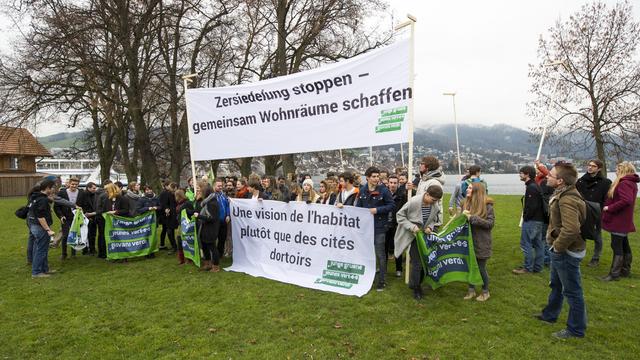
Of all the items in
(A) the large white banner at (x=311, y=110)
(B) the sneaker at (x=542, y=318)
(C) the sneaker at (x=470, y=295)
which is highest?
(A) the large white banner at (x=311, y=110)

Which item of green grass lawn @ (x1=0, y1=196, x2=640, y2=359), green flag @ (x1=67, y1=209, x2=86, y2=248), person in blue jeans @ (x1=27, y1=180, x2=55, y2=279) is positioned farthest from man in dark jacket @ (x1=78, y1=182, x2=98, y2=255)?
green grass lawn @ (x1=0, y1=196, x2=640, y2=359)

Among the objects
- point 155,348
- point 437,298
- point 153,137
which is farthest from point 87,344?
point 153,137

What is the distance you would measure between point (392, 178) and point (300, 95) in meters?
2.31

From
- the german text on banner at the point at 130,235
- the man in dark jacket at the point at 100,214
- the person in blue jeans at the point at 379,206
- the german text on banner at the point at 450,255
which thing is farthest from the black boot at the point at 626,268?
the man in dark jacket at the point at 100,214

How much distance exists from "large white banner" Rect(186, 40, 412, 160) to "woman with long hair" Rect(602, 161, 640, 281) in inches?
161

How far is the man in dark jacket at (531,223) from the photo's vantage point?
6.60 metres

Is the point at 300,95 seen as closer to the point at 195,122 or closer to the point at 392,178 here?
the point at 392,178

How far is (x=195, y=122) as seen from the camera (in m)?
8.48

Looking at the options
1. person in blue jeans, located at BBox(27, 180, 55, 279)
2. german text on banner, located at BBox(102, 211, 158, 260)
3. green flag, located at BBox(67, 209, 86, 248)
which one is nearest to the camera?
person in blue jeans, located at BBox(27, 180, 55, 279)

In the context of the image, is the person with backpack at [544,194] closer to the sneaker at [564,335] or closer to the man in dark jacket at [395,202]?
the sneaker at [564,335]

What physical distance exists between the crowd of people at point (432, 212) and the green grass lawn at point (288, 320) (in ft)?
1.21

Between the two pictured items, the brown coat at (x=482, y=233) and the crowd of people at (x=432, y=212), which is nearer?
the crowd of people at (x=432, y=212)

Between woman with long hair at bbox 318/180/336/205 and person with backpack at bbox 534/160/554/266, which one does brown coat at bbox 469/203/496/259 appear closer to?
person with backpack at bbox 534/160/554/266

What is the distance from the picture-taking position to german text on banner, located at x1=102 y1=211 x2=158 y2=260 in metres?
8.73
